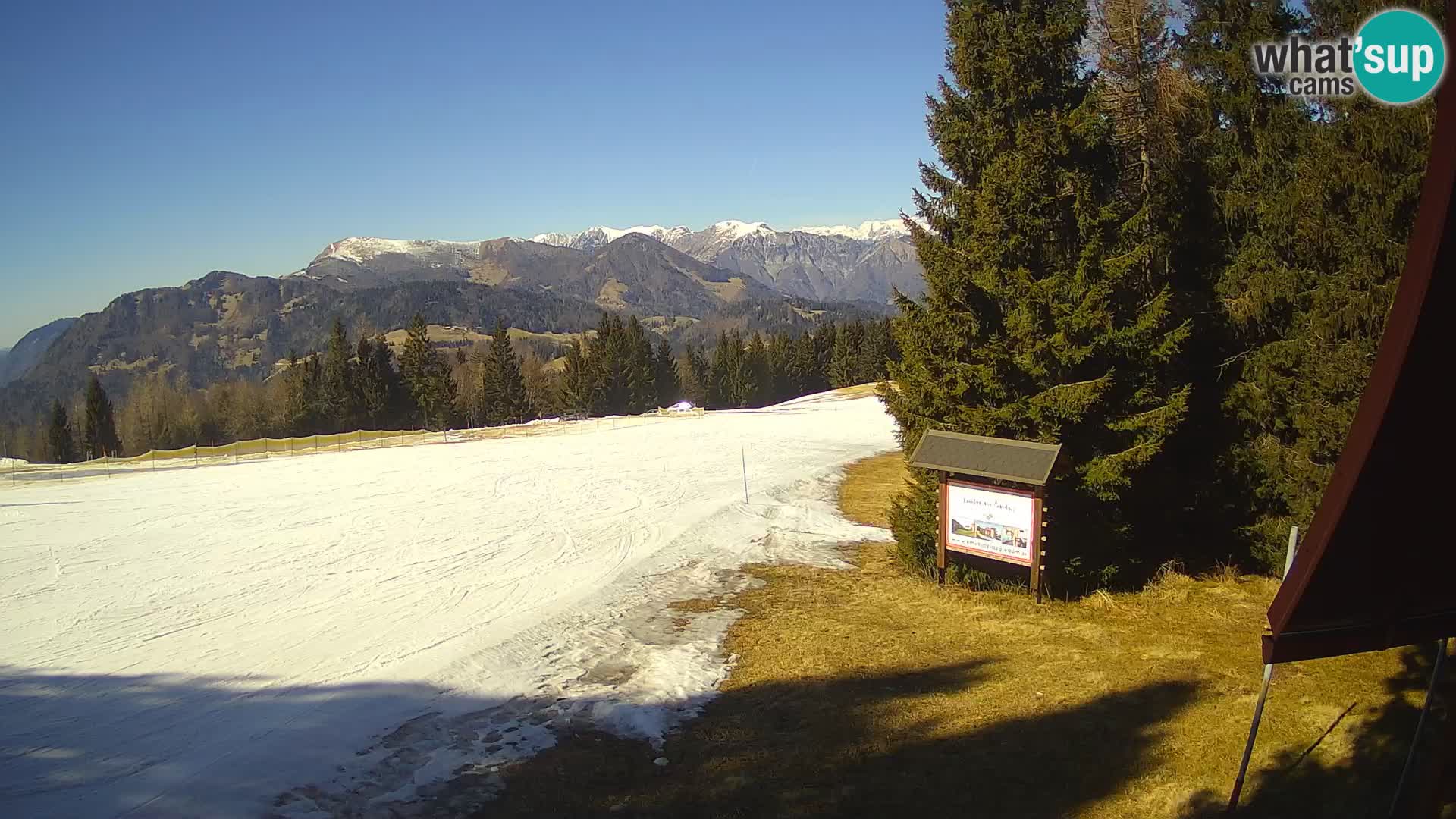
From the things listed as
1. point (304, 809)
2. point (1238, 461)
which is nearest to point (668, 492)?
point (1238, 461)

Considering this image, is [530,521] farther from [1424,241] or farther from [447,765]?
[1424,241]

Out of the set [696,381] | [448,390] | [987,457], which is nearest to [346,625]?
[987,457]

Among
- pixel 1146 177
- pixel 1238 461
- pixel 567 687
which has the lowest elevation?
pixel 567 687

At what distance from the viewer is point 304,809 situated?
314 inches

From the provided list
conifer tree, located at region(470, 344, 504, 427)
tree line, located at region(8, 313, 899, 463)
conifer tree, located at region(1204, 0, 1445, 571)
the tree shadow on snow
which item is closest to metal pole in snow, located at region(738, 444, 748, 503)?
conifer tree, located at region(1204, 0, 1445, 571)

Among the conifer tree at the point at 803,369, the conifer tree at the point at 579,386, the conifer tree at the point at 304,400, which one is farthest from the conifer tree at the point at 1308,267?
the conifer tree at the point at 803,369

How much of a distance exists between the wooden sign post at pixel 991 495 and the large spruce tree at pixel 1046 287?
600 millimetres

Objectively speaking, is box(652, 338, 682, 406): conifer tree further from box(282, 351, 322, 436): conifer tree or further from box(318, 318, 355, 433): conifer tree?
box(282, 351, 322, 436): conifer tree

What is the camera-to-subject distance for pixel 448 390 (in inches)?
3391

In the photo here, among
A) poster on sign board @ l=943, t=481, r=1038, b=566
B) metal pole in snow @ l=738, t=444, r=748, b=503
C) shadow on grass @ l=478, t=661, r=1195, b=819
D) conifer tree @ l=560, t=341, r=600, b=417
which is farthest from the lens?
conifer tree @ l=560, t=341, r=600, b=417

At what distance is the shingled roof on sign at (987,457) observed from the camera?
41.3 ft

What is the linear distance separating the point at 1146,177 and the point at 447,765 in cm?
1384

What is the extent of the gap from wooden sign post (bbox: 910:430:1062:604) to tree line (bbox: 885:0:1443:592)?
2.05 ft

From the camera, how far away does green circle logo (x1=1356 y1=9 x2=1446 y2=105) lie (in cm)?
1023
